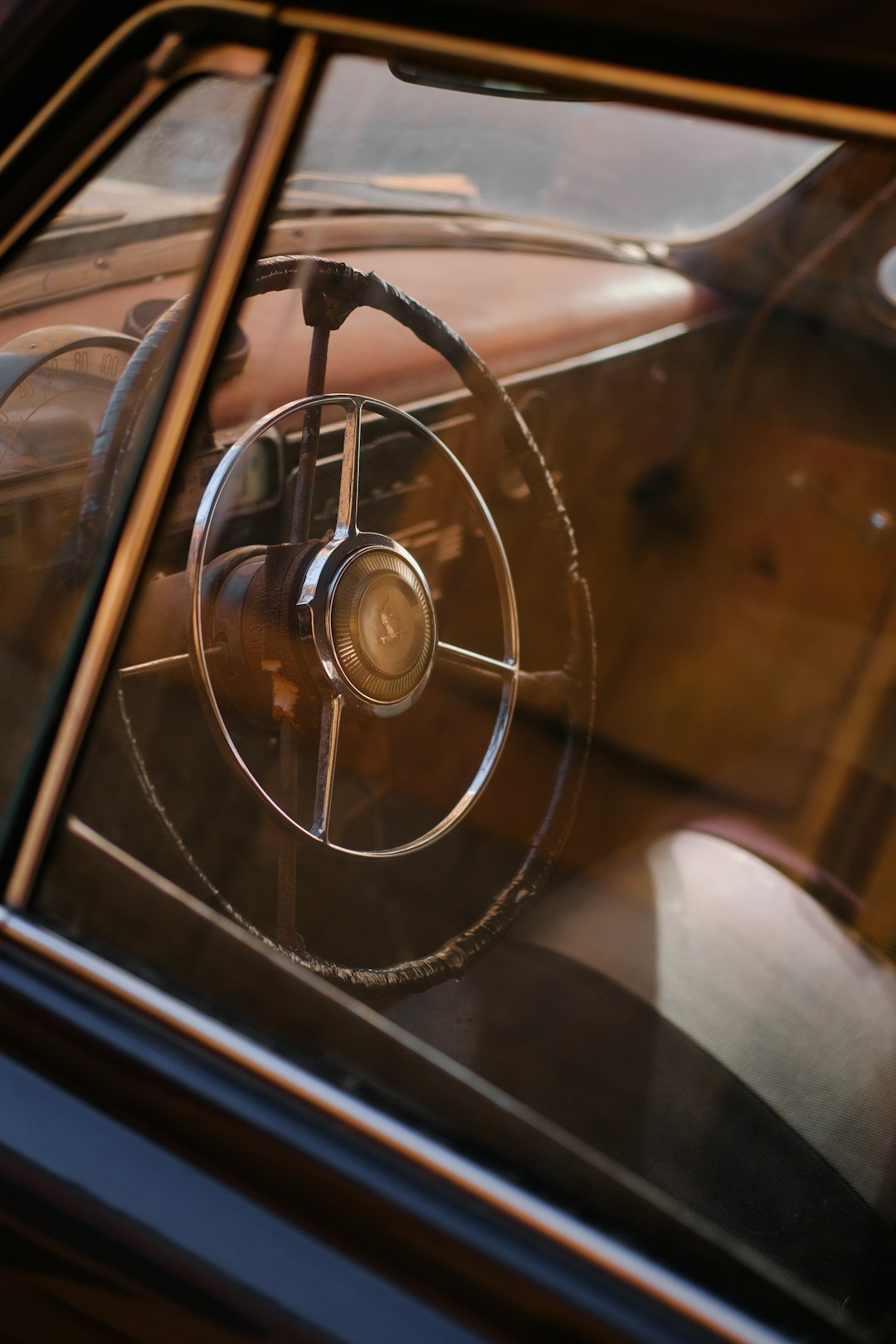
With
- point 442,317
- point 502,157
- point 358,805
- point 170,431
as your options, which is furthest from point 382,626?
point 502,157

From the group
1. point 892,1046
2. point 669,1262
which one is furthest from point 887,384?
point 669,1262

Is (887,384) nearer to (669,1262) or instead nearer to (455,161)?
(455,161)

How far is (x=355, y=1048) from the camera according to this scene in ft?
2.66

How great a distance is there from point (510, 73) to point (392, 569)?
499mm

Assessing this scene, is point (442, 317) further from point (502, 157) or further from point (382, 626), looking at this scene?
point (382, 626)

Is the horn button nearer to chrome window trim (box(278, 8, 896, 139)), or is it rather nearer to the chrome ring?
the chrome ring

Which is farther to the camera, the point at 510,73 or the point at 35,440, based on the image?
the point at 35,440

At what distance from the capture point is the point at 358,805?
1.47 metres

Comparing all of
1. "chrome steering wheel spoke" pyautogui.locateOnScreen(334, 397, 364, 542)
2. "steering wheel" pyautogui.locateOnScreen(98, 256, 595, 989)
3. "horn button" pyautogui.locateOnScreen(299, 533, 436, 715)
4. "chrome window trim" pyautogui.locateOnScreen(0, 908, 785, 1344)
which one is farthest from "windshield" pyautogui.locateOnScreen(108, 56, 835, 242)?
"chrome window trim" pyautogui.locateOnScreen(0, 908, 785, 1344)

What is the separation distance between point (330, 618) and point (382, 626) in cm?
6

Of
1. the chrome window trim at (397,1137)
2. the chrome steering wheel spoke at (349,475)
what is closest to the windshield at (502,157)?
the chrome steering wheel spoke at (349,475)

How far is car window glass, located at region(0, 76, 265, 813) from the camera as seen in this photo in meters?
0.86

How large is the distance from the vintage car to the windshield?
0.04ft

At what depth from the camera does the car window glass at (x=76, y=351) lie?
862 mm
